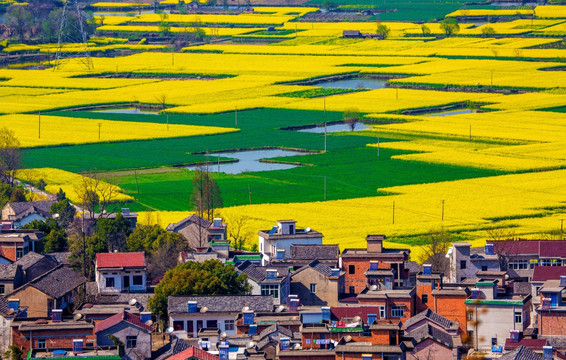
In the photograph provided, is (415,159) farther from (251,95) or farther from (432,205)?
(251,95)

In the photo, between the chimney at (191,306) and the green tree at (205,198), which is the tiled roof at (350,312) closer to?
the chimney at (191,306)

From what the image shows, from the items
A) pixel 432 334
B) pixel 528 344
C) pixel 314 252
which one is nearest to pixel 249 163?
pixel 314 252

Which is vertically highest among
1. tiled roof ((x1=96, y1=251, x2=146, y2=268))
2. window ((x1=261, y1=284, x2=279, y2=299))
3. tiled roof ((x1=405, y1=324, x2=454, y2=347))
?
tiled roof ((x1=96, y1=251, x2=146, y2=268))

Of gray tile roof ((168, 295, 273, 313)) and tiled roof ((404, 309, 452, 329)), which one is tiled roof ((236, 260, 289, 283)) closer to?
gray tile roof ((168, 295, 273, 313))

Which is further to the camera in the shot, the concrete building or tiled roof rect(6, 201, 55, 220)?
tiled roof rect(6, 201, 55, 220)

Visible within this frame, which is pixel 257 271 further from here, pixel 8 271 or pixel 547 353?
pixel 547 353

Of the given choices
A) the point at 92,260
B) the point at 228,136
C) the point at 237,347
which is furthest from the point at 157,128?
the point at 237,347

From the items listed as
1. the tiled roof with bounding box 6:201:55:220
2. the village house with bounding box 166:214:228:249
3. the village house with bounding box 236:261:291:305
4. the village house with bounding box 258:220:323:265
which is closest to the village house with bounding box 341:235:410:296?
the village house with bounding box 236:261:291:305
